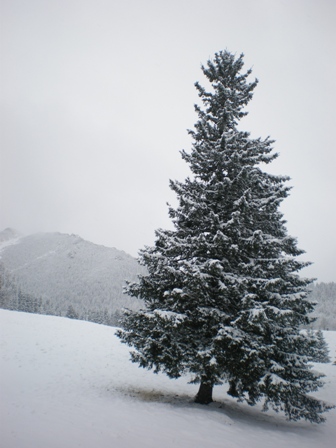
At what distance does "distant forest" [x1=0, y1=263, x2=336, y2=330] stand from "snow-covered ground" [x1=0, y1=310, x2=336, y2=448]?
62714 millimetres

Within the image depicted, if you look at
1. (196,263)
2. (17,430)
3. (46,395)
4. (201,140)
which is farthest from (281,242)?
(46,395)

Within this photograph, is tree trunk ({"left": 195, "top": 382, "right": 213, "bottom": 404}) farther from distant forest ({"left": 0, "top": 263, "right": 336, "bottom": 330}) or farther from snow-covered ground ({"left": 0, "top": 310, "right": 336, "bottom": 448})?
distant forest ({"left": 0, "top": 263, "right": 336, "bottom": 330})

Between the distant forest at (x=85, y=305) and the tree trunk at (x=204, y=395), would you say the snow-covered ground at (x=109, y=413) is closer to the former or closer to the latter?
the tree trunk at (x=204, y=395)

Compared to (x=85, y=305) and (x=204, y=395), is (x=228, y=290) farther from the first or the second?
(x=85, y=305)

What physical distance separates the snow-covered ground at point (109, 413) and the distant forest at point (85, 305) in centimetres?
6271

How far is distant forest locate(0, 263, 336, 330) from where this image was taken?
8588cm

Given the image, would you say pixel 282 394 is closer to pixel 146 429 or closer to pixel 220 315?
pixel 220 315

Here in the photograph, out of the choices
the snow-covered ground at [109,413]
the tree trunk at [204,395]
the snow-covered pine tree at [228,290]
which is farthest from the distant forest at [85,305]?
the snow-covered pine tree at [228,290]

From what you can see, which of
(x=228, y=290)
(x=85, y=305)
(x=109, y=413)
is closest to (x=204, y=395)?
(x=109, y=413)

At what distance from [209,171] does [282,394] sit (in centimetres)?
941

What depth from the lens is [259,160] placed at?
12805 millimetres

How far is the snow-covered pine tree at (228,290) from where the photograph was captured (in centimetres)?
984

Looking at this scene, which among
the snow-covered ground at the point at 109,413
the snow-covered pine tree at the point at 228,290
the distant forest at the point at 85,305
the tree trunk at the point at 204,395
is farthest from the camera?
the distant forest at the point at 85,305

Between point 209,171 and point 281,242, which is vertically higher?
point 209,171
